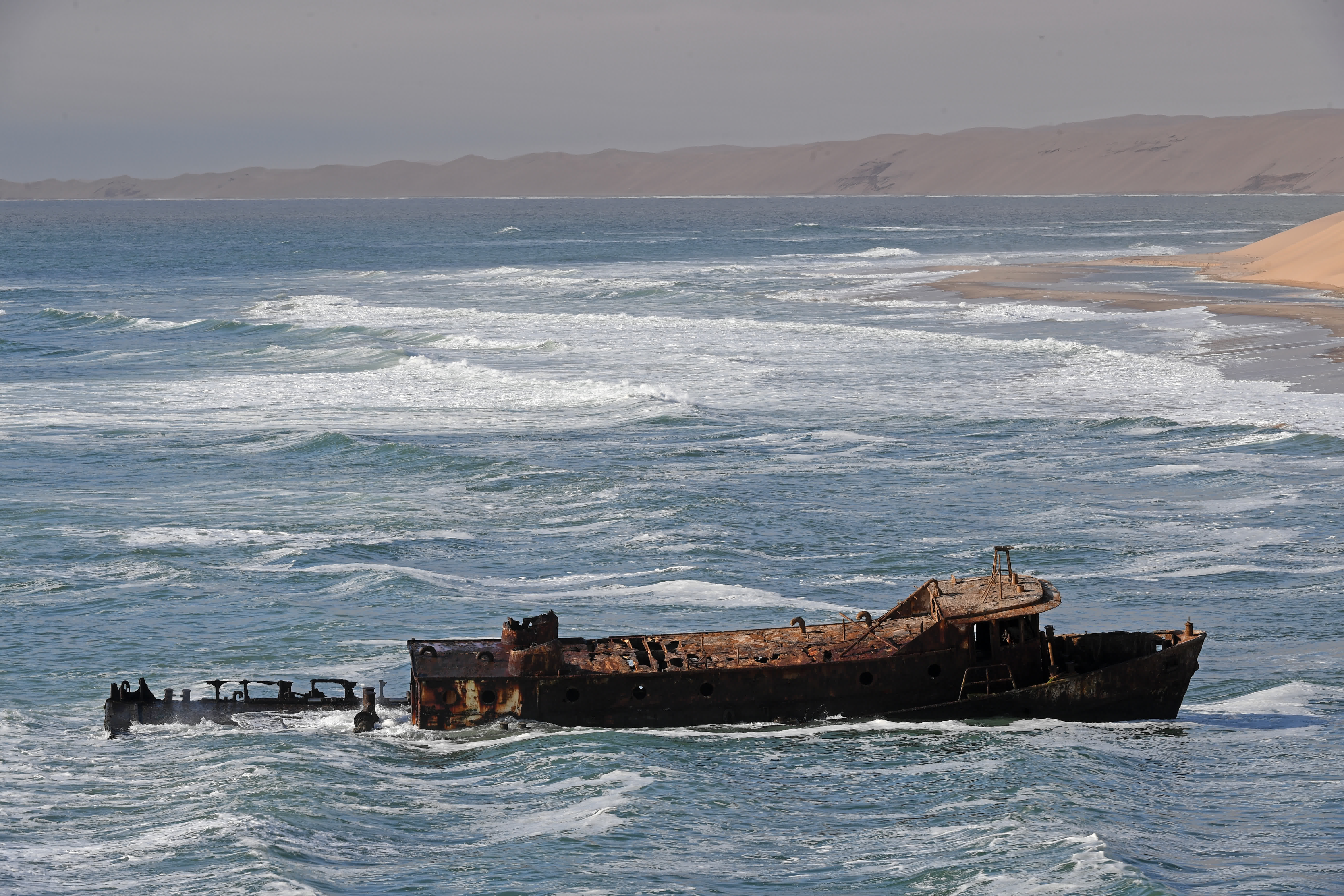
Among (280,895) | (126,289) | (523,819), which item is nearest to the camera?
(280,895)

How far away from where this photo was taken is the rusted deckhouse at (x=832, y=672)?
2197 cm

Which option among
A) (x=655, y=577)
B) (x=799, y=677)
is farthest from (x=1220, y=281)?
(x=799, y=677)

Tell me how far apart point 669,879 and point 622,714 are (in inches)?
204

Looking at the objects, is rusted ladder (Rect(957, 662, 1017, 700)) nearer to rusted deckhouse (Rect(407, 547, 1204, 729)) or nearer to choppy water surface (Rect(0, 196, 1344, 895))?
rusted deckhouse (Rect(407, 547, 1204, 729))

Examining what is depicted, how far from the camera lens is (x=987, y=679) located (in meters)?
22.3

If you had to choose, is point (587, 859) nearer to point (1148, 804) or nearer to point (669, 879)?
point (669, 879)

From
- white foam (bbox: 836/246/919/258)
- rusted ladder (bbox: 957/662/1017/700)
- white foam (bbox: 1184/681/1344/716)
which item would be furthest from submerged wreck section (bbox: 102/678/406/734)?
white foam (bbox: 836/246/919/258)

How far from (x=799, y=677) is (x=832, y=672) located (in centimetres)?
49

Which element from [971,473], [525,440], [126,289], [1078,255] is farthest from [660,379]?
[1078,255]

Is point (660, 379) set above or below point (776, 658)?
above

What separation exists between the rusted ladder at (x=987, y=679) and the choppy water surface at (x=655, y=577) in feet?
1.65

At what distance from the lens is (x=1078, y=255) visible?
398ft

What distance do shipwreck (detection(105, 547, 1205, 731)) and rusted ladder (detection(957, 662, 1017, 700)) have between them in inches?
0.8

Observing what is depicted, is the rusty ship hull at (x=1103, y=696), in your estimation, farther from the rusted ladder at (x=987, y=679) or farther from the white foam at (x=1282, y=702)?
the white foam at (x=1282, y=702)
